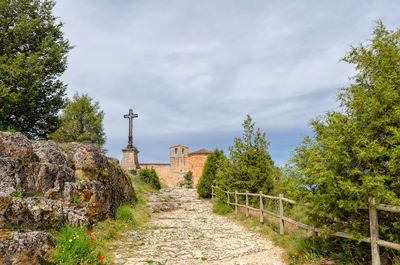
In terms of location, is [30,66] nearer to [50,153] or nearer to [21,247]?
[50,153]

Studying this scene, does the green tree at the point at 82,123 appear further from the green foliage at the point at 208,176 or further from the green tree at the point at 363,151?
the green tree at the point at 363,151

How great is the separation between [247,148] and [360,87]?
23.8 feet

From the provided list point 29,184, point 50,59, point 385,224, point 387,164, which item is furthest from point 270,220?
point 50,59

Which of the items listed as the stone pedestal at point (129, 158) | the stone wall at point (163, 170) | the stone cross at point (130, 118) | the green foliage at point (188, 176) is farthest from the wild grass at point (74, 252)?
the stone wall at point (163, 170)

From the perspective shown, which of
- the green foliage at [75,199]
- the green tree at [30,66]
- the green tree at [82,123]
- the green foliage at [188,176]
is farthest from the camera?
the green foliage at [188,176]

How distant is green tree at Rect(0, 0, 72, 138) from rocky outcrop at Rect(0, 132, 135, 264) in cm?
415

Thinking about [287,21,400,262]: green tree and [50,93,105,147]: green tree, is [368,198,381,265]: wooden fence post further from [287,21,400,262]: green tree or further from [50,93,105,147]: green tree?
[50,93,105,147]: green tree

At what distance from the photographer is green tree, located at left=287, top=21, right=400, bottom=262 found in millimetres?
3930

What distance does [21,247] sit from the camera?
437cm

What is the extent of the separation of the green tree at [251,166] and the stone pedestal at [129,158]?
54.3 ft

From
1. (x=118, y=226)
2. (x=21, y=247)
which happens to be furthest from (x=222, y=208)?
(x=21, y=247)

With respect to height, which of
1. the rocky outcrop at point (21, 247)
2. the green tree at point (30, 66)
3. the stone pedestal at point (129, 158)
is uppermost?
the green tree at point (30, 66)

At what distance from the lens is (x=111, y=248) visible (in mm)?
6371

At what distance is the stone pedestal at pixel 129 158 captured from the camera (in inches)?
1051
